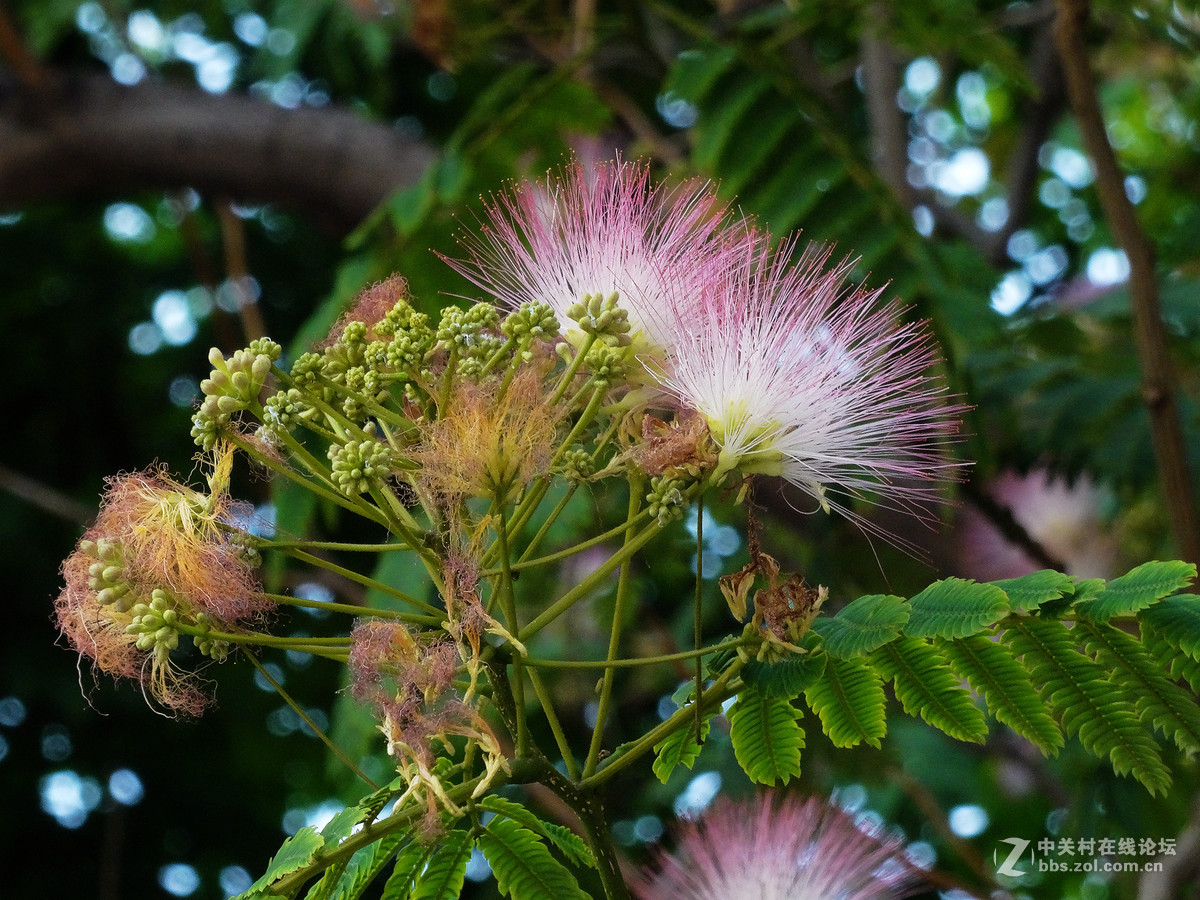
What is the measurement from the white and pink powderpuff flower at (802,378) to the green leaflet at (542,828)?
2.02 ft

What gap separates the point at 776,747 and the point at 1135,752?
Answer: 1.68 ft

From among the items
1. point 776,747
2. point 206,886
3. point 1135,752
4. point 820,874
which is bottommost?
point 206,886

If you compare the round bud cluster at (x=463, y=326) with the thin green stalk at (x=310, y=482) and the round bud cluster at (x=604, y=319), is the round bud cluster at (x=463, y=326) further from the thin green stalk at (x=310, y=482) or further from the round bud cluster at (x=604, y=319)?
the thin green stalk at (x=310, y=482)

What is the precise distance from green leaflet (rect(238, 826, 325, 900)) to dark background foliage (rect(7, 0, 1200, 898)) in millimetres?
1431

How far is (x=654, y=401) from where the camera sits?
1.89m

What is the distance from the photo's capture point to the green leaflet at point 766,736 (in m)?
1.90

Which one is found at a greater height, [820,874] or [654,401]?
[654,401]

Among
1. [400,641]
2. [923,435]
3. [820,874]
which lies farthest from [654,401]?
[820,874]

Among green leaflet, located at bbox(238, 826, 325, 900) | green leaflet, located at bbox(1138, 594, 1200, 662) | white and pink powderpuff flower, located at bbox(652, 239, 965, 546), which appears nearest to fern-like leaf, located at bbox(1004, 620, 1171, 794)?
green leaflet, located at bbox(1138, 594, 1200, 662)

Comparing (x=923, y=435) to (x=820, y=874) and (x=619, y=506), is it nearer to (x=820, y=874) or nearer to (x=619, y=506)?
(x=820, y=874)

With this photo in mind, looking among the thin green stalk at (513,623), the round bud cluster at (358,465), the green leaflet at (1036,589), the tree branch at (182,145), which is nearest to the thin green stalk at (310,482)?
the round bud cluster at (358,465)

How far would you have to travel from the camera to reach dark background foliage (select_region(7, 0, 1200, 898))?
3.61 meters

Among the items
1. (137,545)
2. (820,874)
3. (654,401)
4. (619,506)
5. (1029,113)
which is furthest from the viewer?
(1029,113)

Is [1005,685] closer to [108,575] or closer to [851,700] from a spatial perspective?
[851,700]
